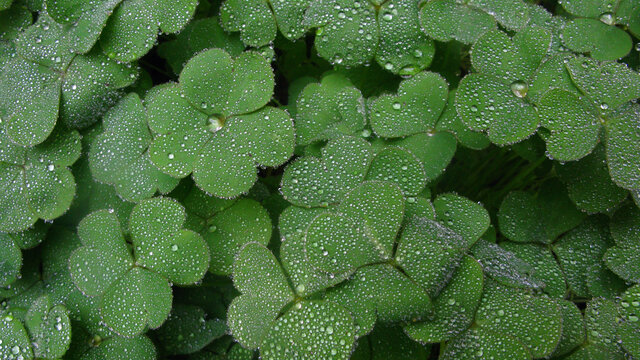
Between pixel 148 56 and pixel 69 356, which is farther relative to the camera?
pixel 148 56

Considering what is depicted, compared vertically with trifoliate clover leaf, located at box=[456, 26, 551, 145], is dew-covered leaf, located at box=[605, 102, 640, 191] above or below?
below

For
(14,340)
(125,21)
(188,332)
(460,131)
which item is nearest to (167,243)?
(188,332)

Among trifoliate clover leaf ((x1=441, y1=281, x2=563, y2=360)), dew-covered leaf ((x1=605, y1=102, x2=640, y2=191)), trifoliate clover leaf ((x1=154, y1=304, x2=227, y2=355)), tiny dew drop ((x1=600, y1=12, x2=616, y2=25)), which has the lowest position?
trifoliate clover leaf ((x1=154, y1=304, x2=227, y2=355))

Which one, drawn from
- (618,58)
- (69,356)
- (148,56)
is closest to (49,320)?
(69,356)

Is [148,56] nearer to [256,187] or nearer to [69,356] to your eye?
[256,187]

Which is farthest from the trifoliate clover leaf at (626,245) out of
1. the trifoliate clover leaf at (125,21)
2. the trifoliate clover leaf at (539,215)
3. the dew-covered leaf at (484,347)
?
the trifoliate clover leaf at (125,21)

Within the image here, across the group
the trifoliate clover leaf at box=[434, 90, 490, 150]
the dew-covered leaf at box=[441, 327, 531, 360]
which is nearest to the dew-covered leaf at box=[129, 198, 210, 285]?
the dew-covered leaf at box=[441, 327, 531, 360]

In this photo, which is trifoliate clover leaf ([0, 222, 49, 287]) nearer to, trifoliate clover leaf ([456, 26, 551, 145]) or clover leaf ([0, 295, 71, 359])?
clover leaf ([0, 295, 71, 359])
